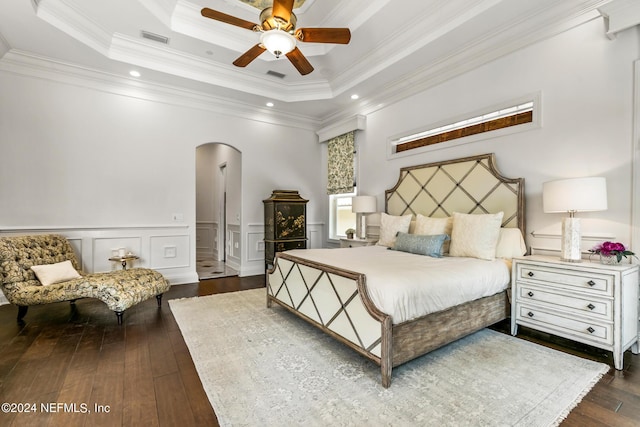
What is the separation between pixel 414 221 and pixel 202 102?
4.09 m

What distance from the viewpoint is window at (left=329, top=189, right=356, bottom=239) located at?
5984mm

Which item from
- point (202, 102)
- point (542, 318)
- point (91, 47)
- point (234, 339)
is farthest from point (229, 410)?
point (202, 102)

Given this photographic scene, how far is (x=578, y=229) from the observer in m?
2.52

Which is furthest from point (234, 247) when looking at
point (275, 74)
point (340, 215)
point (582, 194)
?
point (582, 194)

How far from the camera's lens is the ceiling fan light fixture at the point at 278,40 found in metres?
2.52

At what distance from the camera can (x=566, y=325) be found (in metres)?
2.42

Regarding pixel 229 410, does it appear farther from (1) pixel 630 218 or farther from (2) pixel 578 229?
(1) pixel 630 218

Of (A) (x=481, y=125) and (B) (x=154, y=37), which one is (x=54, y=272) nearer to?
(B) (x=154, y=37)

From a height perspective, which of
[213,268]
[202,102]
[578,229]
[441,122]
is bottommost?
[213,268]

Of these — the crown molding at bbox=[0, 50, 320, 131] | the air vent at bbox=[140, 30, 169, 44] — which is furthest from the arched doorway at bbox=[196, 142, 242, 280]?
the air vent at bbox=[140, 30, 169, 44]

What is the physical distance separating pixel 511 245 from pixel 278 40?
306 centimetres

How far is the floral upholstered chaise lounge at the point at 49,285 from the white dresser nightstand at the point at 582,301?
3.87 meters

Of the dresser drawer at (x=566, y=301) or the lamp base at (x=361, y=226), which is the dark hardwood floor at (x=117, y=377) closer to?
the dresser drawer at (x=566, y=301)

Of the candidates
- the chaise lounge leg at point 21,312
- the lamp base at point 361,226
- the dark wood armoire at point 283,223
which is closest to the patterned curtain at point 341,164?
the lamp base at point 361,226
